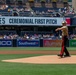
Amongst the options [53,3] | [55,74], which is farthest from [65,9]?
[55,74]

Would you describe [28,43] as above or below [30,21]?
below

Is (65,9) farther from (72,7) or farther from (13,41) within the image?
(13,41)

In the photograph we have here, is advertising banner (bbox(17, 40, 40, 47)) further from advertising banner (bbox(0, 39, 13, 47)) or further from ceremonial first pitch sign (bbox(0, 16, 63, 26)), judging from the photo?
ceremonial first pitch sign (bbox(0, 16, 63, 26))

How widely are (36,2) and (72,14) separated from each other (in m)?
8.30

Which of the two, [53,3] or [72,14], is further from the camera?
[53,3]

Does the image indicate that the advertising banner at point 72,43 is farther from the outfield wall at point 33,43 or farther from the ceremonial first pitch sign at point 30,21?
the ceremonial first pitch sign at point 30,21

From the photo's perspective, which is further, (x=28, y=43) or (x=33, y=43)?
(x=33, y=43)

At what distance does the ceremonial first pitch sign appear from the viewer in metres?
44.0

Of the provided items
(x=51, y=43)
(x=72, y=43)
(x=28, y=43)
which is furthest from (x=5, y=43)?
(x=72, y=43)

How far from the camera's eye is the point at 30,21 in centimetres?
4522

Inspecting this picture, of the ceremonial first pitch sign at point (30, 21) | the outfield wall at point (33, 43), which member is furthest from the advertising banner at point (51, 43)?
the ceremonial first pitch sign at point (30, 21)

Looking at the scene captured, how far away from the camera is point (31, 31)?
151 ft

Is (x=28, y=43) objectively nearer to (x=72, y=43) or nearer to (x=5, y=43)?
(x=5, y=43)

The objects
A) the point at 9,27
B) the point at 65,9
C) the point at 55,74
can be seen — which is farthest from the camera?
the point at 65,9
